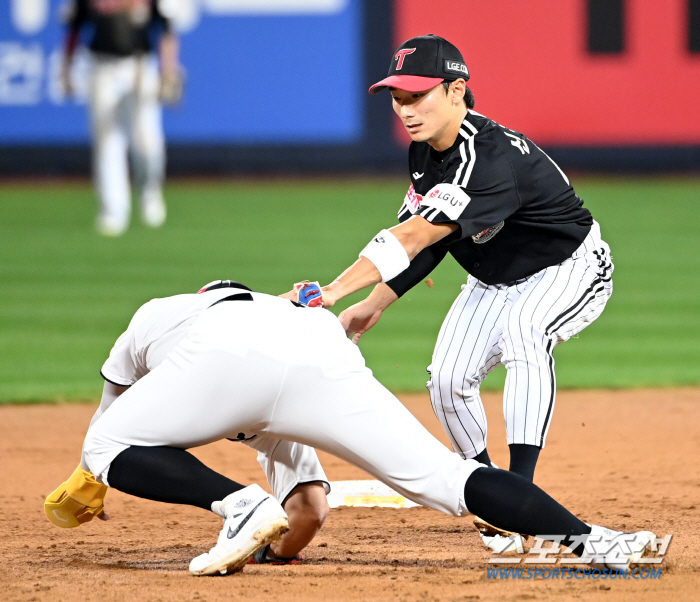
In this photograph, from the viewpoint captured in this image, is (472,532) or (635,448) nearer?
(472,532)

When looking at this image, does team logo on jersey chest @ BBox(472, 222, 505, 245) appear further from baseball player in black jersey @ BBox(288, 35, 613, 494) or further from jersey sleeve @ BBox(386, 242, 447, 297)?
jersey sleeve @ BBox(386, 242, 447, 297)

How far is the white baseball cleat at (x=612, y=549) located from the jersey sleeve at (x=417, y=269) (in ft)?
4.06

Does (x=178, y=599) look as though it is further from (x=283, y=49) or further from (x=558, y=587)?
(x=283, y=49)

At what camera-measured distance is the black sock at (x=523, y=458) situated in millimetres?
3572

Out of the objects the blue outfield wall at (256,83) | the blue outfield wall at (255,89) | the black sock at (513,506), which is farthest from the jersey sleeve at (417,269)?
the blue outfield wall at (256,83)

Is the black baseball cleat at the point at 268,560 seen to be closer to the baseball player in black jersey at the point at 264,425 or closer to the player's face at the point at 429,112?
the baseball player in black jersey at the point at 264,425

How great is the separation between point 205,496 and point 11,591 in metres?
0.61

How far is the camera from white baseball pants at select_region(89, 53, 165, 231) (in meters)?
12.1

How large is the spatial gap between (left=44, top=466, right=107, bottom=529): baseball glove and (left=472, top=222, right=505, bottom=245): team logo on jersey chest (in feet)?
4.79

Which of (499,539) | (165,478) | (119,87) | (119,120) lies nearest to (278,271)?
(119,120)

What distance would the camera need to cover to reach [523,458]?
11.8 feet

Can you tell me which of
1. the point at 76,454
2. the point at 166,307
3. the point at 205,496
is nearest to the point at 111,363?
the point at 166,307

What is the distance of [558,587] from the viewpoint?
3.07 meters

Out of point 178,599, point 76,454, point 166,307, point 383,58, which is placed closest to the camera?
point 178,599
